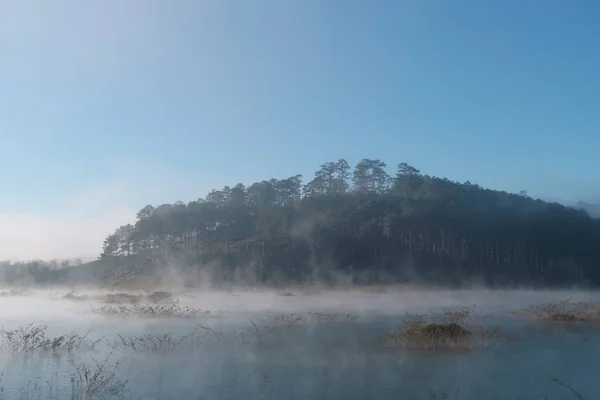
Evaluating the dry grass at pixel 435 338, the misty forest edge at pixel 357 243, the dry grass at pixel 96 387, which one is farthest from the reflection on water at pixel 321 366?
the misty forest edge at pixel 357 243

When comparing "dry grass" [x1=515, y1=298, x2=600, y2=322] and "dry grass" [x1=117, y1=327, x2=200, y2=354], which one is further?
"dry grass" [x1=515, y1=298, x2=600, y2=322]

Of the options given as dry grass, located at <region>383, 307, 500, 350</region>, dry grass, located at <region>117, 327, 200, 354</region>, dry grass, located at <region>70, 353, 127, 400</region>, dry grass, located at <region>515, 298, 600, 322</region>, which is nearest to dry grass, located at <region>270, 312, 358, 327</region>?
dry grass, located at <region>383, 307, 500, 350</region>

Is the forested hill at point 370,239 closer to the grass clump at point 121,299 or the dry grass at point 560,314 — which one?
the grass clump at point 121,299

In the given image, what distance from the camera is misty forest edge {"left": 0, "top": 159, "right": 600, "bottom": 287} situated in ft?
274

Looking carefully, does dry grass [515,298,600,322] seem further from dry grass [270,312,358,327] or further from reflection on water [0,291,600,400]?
dry grass [270,312,358,327]

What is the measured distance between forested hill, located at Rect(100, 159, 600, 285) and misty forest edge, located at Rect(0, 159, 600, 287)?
6.7 inches

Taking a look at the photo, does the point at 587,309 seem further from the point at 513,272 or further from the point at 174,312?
the point at 513,272

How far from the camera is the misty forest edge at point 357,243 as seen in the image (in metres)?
83.5

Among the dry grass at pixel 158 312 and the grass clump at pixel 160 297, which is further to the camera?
the grass clump at pixel 160 297

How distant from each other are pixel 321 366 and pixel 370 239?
7023cm

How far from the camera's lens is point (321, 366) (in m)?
20.9

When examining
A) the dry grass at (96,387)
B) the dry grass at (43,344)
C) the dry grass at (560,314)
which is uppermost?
the dry grass at (43,344)

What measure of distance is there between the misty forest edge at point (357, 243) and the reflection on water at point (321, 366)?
164 feet

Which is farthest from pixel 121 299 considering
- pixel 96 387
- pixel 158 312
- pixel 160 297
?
pixel 96 387
